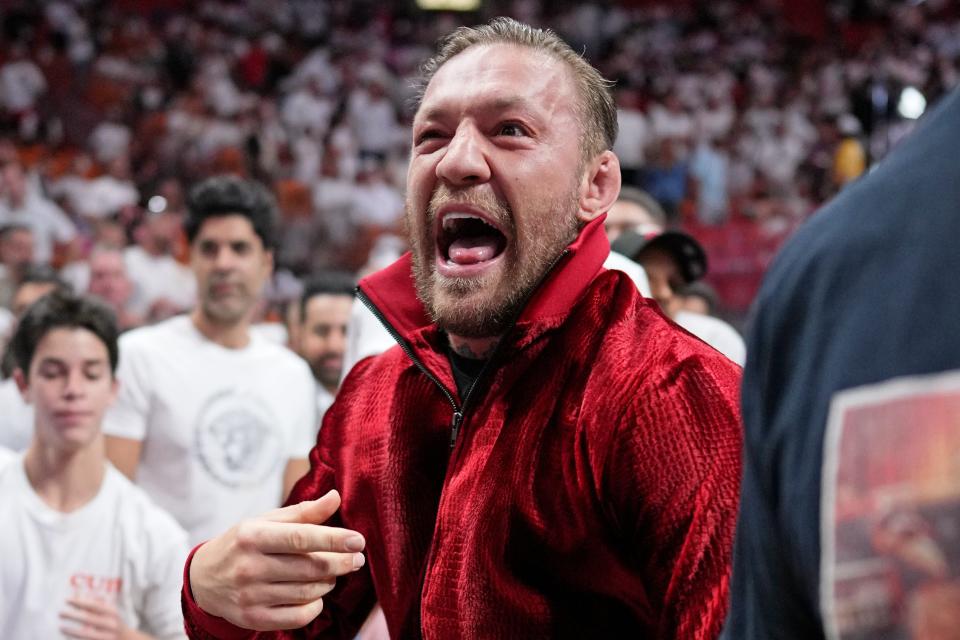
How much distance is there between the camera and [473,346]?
6.10 ft

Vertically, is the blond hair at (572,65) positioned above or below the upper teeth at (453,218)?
above

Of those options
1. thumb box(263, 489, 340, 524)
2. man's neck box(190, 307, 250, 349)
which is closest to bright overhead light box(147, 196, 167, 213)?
man's neck box(190, 307, 250, 349)

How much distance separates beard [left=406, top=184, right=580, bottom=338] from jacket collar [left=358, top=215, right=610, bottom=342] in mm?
38

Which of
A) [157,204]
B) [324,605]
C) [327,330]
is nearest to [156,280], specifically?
[157,204]

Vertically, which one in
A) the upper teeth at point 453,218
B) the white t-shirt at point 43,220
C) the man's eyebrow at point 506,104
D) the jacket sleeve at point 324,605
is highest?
the white t-shirt at point 43,220

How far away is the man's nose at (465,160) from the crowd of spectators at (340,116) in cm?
602

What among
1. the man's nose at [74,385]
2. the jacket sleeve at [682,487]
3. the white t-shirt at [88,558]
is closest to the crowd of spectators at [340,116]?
the man's nose at [74,385]

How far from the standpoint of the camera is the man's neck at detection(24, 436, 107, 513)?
3.47 meters

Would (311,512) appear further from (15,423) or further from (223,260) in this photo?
(15,423)

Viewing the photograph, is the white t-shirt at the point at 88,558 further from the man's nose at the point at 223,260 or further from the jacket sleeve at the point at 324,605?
the jacket sleeve at the point at 324,605

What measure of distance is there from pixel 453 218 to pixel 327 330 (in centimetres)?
357

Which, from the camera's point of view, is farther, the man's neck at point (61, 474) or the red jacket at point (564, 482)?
the man's neck at point (61, 474)

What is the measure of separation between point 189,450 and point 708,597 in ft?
9.80

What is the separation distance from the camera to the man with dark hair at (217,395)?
13.4ft
